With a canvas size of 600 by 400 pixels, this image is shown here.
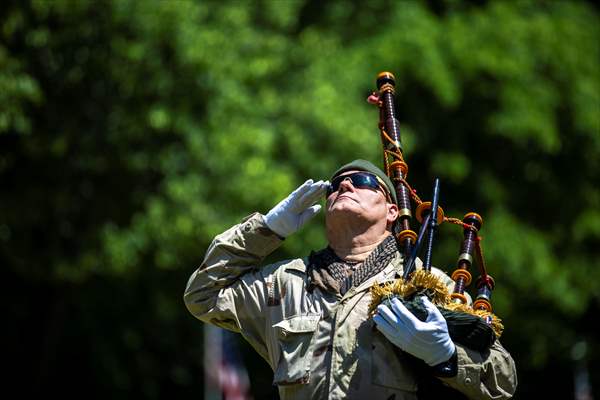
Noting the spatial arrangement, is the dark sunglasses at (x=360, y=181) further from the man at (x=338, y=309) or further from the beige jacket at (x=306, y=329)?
the beige jacket at (x=306, y=329)

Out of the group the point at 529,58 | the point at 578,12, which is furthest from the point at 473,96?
the point at 578,12

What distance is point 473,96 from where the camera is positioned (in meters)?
15.9

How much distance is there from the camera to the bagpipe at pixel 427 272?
4.42 m

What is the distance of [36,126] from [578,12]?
8368 millimetres

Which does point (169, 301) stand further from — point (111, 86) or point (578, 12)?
point (578, 12)

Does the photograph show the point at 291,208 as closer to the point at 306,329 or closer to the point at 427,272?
the point at 306,329

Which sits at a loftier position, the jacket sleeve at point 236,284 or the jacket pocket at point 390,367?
the jacket sleeve at point 236,284

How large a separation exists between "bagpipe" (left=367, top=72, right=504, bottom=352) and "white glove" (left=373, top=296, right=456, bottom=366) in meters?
0.06

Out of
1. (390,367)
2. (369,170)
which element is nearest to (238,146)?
(369,170)

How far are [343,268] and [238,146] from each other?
26.1 ft

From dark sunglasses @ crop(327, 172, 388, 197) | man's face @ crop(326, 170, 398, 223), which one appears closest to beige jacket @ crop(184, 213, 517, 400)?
man's face @ crop(326, 170, 398, 223)

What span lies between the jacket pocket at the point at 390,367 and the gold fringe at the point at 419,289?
0.45 feet

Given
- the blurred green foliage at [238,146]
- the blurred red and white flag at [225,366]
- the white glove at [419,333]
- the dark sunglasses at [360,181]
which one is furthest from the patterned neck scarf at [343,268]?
the blurred green foliage at [238,146]

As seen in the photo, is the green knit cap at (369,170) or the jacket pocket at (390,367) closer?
the jacket pocket at (390,367)
